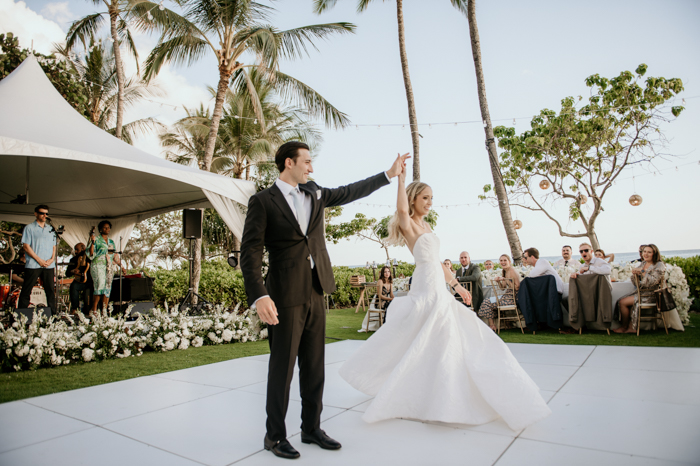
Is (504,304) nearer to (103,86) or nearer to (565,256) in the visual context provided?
(565,256)

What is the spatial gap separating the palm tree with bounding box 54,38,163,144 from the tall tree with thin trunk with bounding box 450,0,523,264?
12068mm

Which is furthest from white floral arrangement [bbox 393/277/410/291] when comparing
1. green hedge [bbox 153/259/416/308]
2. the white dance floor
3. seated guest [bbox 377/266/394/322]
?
the white dance floor

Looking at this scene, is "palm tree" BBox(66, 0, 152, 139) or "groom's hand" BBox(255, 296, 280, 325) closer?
"groom's hand" BBox(255, 296, 280, 325)

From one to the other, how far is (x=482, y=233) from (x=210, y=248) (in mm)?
15905

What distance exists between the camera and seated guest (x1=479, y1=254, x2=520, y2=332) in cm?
778

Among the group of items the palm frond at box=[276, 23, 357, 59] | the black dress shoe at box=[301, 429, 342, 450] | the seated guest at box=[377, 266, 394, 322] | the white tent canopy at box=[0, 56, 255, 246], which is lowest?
the black dress shoe at box=[301, 429, 342, 450]

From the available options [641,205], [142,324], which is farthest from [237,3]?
[641,205]

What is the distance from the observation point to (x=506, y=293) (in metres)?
7.90

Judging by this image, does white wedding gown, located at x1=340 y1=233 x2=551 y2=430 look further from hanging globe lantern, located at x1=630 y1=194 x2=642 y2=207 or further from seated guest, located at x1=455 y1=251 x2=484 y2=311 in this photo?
hanging globe lantern, located at x1=630 y1=194 x2=642 y2=207

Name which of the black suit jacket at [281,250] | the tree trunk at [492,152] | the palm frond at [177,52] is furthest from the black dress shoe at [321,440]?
the palm frond at [177,52]

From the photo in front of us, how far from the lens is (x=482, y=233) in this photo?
24.5 metres

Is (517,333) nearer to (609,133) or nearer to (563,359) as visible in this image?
(563,359)

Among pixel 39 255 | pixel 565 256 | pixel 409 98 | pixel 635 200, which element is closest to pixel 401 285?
pixel 565 256

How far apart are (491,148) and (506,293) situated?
4.74m
